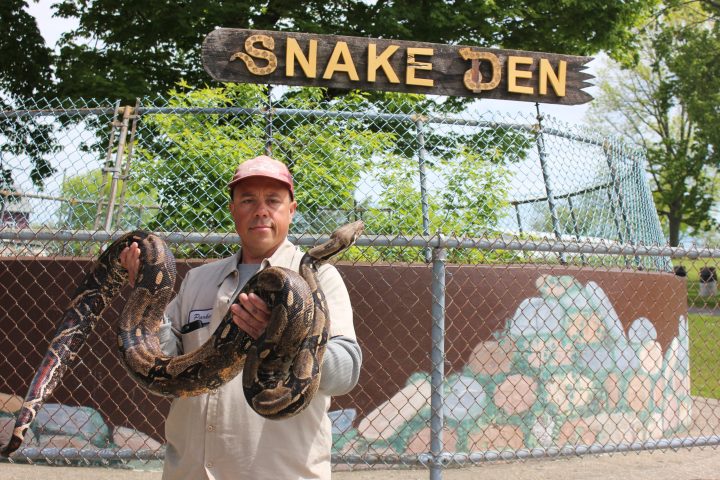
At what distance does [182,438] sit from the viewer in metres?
2.81

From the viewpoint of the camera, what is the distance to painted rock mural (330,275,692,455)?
629cm

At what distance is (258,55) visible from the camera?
723 centimetres

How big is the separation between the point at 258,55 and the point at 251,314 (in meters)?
5.28

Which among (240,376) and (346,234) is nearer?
(240,376)

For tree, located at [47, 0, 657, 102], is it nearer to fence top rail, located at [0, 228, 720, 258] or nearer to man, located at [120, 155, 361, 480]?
fence top rail, located at [0, 228, 720, 258]

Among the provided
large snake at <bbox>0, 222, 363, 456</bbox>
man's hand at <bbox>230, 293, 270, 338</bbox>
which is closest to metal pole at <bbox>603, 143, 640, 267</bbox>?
large snake at <bbox>0, 222, 363, 456</bbox>

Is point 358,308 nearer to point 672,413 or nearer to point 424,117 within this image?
point 424,117

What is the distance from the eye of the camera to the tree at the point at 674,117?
30.0 m

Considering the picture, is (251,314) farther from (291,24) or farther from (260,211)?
(291,24)

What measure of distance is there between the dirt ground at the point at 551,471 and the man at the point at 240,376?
349cm

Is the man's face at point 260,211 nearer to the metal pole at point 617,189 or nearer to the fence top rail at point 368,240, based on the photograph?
the fence top rail at point 368,240

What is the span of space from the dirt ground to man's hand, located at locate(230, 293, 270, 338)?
3898mm

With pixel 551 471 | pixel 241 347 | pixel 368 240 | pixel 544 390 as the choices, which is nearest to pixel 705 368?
pixel 544 390

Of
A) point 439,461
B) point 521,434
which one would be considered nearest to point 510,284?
point 521,434
